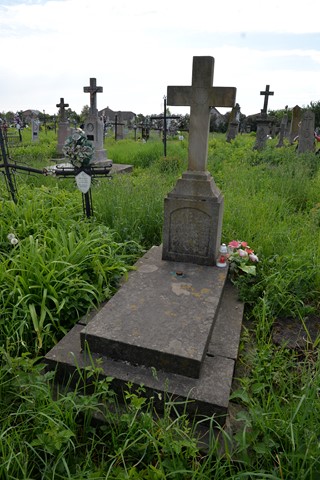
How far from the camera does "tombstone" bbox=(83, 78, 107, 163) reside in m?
10.2

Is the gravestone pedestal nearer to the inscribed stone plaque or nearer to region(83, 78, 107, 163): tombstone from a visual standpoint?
the inscribed stone plaque

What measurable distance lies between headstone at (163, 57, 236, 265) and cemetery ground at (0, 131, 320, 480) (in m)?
0.52

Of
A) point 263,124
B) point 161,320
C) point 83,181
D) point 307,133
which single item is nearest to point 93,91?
point 263,124

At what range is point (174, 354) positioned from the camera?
210 centimetres

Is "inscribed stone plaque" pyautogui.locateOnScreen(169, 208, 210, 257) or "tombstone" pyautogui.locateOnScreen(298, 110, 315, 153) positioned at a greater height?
"tombstone" pyautogui.locateOnScreen(298, 110, 315, 153)

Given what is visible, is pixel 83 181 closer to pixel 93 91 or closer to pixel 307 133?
pixel 93 91

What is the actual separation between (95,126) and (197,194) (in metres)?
8.14

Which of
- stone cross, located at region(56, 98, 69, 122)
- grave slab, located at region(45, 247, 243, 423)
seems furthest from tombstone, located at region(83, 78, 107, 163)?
grave slab, located at region(45, 247, 243, 423)

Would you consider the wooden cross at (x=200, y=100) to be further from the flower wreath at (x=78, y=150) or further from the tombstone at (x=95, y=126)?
the tombstone at (x=95, y=126)

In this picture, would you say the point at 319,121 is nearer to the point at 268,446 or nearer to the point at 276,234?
the point at 276,234

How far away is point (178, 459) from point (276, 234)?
2770 millimetres

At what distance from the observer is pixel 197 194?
10.7ft

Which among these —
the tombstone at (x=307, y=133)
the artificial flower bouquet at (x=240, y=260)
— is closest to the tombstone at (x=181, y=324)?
the artificial flower bouquet at (x=240, y=260)

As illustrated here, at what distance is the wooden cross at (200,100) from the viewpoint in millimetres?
3045
